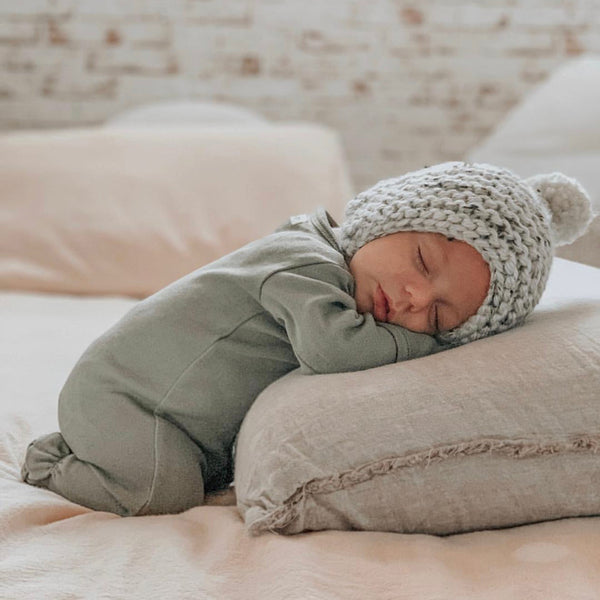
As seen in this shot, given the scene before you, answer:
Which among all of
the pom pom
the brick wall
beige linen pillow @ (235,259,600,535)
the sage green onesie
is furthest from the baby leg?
the brick wall

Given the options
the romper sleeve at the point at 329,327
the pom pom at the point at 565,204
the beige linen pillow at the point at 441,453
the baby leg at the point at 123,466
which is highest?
the pom pom at the point at 565,204

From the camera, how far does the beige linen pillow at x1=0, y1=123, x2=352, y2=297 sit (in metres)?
1.94

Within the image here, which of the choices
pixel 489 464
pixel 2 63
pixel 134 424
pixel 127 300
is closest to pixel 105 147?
pixel 127 300

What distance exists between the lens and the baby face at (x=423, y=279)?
39.1 inches

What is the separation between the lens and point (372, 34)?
2.58m

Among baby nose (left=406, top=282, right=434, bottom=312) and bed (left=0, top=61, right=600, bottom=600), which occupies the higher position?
baby nose (left=406, top=282, right=434, bottom=312)

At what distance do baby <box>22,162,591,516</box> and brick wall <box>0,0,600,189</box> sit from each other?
63.8 inches

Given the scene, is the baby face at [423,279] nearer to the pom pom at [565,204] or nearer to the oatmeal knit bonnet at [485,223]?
the oatmeal knit bonnet at [485,223]

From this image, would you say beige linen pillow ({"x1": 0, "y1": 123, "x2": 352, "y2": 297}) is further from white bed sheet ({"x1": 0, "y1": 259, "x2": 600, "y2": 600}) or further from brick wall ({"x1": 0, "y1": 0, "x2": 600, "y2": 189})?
white bed sheet ({"x1": 0, "y1": 259, "x2": 600, "y2": 600})

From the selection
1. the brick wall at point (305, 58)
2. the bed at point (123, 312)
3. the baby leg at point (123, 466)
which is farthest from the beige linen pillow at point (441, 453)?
the brick wall at point (305, 58)

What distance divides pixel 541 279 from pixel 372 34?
1739 mm

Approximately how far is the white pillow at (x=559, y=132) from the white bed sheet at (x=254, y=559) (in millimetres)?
1283

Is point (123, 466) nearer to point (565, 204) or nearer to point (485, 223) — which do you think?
point (485, 223)

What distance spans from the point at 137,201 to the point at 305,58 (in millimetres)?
867
